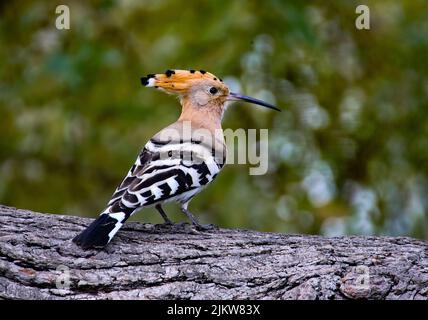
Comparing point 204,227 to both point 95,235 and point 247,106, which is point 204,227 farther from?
point 247,106

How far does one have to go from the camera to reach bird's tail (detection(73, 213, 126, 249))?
3.63 metres

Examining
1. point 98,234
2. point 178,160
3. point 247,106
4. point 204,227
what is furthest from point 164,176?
point 247,106

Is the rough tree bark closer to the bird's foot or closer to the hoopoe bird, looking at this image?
the hoopoe bird

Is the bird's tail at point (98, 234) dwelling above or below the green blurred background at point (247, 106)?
below

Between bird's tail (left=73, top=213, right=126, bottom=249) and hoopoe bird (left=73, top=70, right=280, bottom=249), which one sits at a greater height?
hoopoe bird (left=73, top=70, right=280, bottom=249)

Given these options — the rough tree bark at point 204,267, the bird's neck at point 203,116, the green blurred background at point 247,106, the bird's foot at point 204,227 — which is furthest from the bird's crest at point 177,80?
the rough tree bark at point 204,267

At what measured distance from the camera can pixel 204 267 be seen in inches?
141

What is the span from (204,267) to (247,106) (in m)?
2.62

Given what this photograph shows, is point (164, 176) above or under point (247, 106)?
under

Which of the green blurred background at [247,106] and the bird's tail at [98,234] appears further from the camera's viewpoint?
the green blurred background at [247,106]

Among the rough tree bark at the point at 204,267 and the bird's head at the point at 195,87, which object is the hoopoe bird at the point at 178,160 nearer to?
the bird's head at the point at 195,87

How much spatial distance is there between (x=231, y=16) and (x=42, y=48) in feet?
4.76

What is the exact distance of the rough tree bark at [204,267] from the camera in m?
3.43

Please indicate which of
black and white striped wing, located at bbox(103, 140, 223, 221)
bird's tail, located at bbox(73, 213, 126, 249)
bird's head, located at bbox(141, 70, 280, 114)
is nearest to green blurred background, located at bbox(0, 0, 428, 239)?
bird's head, located at bbox(141, 70, 280, 114)
